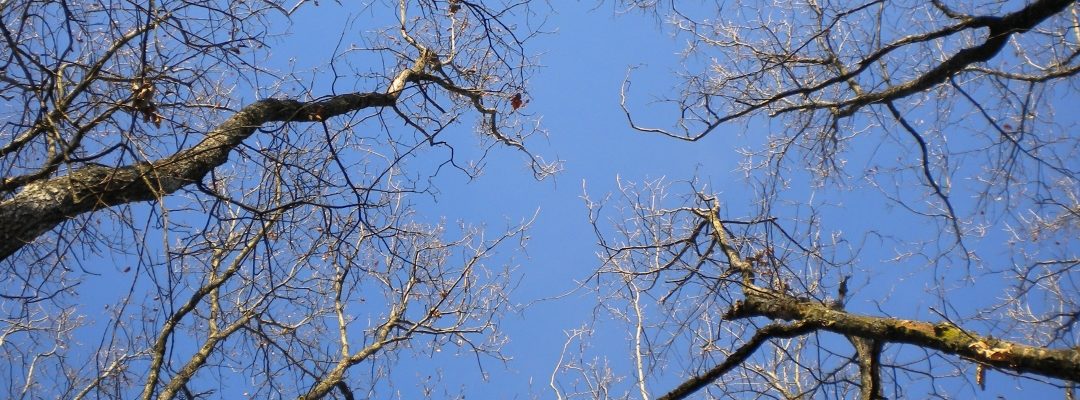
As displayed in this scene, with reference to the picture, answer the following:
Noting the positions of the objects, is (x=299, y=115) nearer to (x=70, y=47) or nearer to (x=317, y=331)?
(x=70, y=47)

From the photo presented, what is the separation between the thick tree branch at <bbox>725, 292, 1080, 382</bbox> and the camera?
2873 millimetres

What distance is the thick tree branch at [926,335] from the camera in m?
2.87

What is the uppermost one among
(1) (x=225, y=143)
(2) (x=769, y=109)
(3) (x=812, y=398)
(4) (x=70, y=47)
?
(2) (x=769, y=109)

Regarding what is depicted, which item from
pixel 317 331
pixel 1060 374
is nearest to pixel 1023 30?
pixel 1060 374

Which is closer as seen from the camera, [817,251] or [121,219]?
[121,219]

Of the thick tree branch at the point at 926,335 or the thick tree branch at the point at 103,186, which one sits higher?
the thick tree branch at the point at 103,186

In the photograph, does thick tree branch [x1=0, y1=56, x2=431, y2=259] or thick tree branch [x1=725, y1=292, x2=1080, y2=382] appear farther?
thick tree branch [x1=0, y1=56, x2=431, y2=259]

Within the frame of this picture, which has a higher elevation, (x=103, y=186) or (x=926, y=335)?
(x=103, y=186)

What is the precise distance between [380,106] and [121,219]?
6.25ft

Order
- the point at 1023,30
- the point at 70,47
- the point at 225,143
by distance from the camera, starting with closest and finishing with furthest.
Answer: the point at 70,47
the point at 225,143
the point at 1023,30

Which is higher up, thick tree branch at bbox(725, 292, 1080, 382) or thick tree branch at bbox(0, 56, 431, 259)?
thick tree branch at bbox(0, 56, 431, 259)

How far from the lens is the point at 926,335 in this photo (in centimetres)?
317

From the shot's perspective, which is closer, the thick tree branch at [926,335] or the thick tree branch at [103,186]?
the thick tree branch at [926,335]

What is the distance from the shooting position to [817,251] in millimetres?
4562
